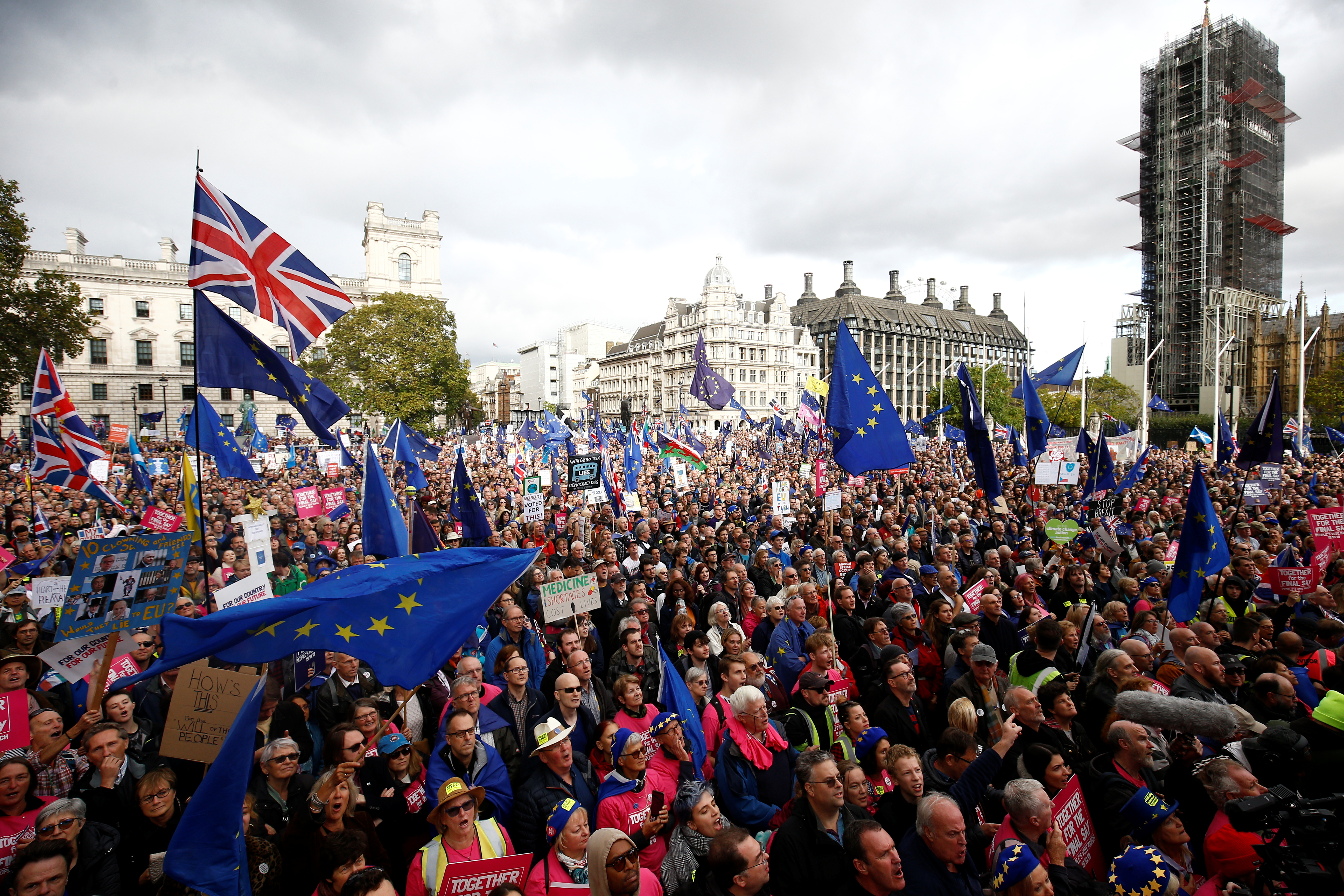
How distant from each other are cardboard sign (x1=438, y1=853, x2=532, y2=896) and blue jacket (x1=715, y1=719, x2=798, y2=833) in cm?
121

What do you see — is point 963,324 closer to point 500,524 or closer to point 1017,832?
point 500,524

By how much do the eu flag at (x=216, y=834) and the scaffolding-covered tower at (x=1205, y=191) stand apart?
6843 centimetres

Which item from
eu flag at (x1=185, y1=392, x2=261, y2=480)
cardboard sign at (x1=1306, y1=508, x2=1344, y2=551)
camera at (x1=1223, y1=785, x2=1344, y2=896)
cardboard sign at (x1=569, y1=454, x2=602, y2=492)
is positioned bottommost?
camera at (x1=1223, y1=785, x2=1344, y2=896)

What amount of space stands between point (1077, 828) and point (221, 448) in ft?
43.5

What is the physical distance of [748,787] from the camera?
154 inches

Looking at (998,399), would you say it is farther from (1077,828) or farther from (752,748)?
(752,748)

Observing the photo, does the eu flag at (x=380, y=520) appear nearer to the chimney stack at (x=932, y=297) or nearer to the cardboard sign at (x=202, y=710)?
the cardboard sign at (x=202, y=710)

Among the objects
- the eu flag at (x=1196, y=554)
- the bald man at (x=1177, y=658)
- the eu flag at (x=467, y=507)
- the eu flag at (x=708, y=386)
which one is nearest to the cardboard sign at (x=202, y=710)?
the eu flag at (x=467, y=507)

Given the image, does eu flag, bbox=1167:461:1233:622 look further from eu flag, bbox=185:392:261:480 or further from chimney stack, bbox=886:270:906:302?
chimney stack, bbox=886:270:906:302

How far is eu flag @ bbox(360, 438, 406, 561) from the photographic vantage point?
6.93 meters

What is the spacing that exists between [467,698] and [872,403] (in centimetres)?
631

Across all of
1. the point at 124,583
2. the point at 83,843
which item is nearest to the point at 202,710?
the point at 83,843

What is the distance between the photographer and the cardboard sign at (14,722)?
12.5 feet

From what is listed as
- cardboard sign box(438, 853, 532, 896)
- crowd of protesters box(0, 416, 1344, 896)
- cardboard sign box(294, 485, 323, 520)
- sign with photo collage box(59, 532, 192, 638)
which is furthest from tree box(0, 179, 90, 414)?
cardboard sign box(438, 853, 532, 896)
